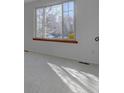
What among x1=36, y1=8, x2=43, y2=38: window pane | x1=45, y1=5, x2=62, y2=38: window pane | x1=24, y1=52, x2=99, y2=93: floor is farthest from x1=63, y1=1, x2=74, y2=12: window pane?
x1=24, y1=52, x2=99, y2=93: floor

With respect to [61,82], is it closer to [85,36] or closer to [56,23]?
[85,36]

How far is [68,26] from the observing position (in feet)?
18.3

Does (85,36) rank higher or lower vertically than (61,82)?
higher

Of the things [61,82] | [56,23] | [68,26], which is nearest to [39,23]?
[56,23]

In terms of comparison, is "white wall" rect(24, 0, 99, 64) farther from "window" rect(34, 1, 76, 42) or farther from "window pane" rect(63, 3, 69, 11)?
"window pane" rect(63, 3, 69, 11)

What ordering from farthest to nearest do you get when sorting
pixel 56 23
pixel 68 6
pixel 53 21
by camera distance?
pixel 53 21
pixel 56 23
pixel 68 6

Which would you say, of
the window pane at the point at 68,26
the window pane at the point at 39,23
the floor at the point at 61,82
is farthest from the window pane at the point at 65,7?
the floor at the point at 61,82

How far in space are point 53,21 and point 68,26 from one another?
3.26 ft

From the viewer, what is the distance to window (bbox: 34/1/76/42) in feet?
17.9

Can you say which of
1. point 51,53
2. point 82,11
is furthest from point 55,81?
point 51,53
